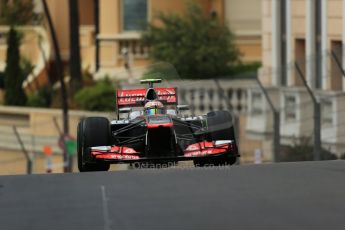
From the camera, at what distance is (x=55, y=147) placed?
36312mm

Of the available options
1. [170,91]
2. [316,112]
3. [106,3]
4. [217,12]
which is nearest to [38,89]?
[106,3]

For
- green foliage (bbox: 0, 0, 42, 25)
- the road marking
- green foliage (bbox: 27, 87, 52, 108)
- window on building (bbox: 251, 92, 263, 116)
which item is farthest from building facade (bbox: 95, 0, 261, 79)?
the road marking

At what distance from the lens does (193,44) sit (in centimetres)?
3912

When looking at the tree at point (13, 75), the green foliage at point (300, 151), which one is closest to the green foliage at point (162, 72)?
the green foliage at point (300, 151)

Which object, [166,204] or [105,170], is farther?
[105,170]

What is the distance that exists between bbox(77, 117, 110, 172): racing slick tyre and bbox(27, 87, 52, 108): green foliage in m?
26.6

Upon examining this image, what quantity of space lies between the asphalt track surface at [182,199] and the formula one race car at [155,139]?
0.50m

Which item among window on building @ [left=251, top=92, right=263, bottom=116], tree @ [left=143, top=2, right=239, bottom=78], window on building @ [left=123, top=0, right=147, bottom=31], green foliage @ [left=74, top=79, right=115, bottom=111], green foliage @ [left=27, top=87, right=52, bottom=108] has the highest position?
window on building @ [left=123, top=0, right=147, bottom=31]

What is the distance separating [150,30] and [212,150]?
2620 cm

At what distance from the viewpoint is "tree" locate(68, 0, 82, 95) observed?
41.6 meters

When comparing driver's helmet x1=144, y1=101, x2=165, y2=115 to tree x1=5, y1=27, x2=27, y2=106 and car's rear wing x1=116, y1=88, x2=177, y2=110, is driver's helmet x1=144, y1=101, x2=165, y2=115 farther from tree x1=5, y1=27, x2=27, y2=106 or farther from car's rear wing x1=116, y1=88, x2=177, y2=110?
tree x1=5, y1=27, x2=27, y2=106

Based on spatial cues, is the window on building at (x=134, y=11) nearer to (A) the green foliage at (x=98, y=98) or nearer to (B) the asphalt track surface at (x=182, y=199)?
(A) the green foliage at (x=98, y=98)

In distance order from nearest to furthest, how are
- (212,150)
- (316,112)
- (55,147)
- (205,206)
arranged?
(205,206), (212,150), (316,112), (55,147)

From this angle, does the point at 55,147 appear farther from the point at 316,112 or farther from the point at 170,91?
the point at 170,91
